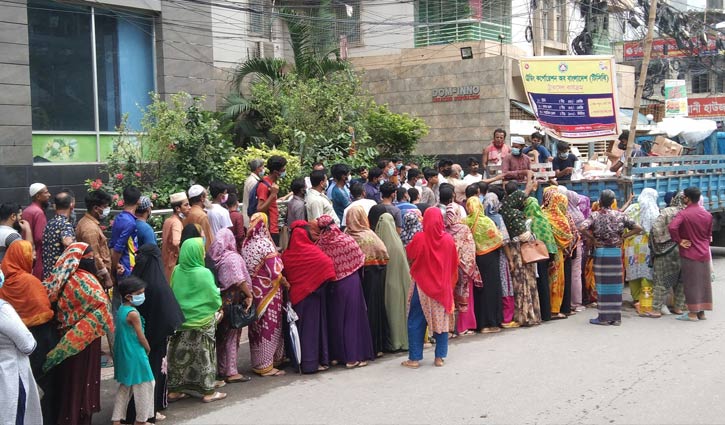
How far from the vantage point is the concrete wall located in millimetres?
12406

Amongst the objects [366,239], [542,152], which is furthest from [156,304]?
[542,152]

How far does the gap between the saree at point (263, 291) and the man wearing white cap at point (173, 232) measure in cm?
80

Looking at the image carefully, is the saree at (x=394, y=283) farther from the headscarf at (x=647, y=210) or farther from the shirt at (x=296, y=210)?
the headscarf at (x=647, y=210)

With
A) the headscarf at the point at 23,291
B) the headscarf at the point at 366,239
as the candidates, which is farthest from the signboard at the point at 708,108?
the headscarf at the point at 23,291

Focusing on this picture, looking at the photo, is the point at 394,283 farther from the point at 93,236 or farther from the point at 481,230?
the point at 93,236

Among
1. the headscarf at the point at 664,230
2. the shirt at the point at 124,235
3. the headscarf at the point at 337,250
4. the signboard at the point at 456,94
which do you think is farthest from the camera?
the signboard at the point at 456,94

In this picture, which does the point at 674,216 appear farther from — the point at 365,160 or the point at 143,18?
the point at 143,18

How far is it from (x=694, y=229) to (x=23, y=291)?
7.37m

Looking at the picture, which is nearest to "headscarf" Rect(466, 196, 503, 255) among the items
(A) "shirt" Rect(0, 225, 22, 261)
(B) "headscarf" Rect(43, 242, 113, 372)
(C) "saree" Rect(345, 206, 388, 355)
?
(C) "saree" Rect(345, 206, 388, 355)

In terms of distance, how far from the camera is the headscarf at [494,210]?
898cm

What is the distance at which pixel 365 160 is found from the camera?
49.0ft

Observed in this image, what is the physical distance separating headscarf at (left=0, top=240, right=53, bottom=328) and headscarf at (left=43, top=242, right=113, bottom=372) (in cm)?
13

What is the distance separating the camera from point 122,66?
1460 cm

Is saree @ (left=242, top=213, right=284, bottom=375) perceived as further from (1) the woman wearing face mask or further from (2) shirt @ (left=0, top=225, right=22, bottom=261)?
(2) shirt @ (left=0, top=225, right=22, bottom=261)
